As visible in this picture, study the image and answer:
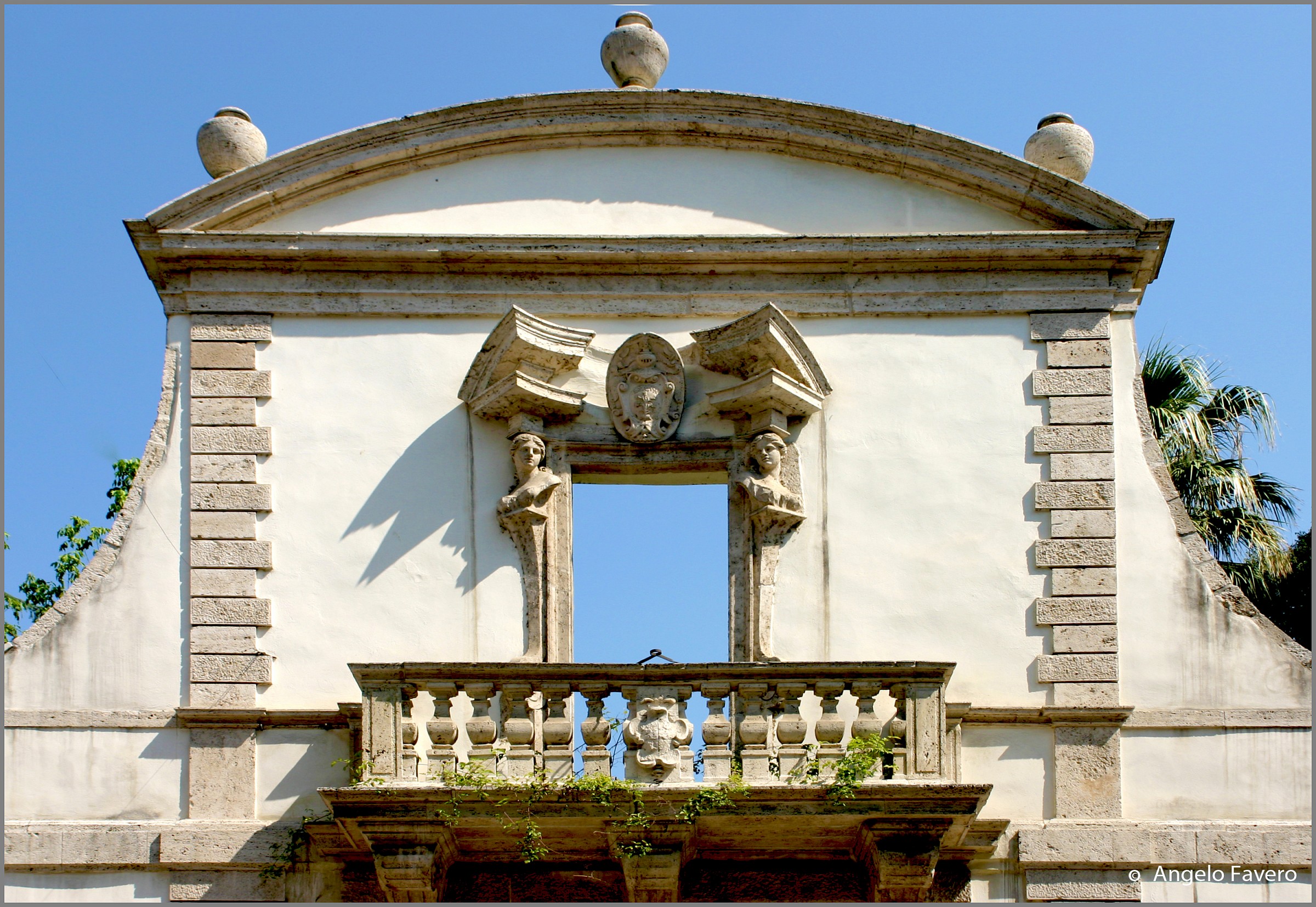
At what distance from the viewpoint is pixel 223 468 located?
12.4 m

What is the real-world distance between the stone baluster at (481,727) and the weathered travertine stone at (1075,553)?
3755mm

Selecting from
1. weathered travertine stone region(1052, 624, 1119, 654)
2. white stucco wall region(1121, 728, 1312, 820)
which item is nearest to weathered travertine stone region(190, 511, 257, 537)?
weathered travertine stone region(1052, 624, 1119, 654)

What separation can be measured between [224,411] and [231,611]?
4.57 feet

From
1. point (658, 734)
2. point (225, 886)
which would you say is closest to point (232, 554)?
point (225, 886)

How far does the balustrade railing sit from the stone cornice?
285 centimetres

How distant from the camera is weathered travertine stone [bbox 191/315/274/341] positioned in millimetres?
12695

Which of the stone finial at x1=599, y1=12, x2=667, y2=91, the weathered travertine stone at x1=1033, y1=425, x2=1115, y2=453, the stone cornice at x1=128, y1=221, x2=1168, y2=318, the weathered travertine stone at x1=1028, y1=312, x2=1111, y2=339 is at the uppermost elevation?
the stone finial at x1=599, y1=12, x2=667, y2=91

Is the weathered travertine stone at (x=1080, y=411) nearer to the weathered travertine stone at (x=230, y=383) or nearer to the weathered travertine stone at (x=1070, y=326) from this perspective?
the weathered travertine stone at (x=1070, y=326)

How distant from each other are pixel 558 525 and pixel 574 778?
77.2 inches

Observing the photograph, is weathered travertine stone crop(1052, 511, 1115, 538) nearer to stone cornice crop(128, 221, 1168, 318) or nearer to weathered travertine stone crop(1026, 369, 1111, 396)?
weathered travertine stone crop(1026, 369, 1111, 396)

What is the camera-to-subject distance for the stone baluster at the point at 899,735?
435 inches

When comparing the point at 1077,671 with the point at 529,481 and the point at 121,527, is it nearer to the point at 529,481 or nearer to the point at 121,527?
the point at 529,481

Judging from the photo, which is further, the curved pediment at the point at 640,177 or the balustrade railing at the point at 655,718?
the curved pediment at the point at 640,177

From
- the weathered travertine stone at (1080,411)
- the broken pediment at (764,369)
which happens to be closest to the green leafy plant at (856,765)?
the broken pediment at (764,369)
